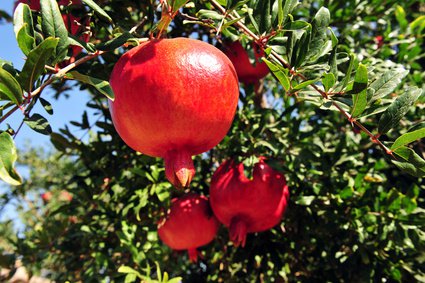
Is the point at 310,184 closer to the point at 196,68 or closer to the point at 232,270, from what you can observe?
the point at 232,270

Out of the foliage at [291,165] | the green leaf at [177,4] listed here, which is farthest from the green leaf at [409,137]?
the green leaf at [177,4]

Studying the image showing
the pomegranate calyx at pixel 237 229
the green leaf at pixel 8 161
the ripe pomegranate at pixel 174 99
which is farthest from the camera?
the pomegranate calyx at pixel 237 229

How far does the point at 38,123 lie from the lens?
695mm

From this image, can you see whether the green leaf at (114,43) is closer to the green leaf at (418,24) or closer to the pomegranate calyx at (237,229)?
the pomegranate calyx at (237,229)

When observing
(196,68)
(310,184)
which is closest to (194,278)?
(310,184)

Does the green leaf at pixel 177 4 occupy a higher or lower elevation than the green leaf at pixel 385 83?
higher

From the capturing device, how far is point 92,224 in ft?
5.13

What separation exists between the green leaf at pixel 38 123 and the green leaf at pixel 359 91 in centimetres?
53

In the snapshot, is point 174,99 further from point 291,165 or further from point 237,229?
point 291,165

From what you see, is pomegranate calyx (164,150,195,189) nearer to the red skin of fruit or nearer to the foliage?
the foliage

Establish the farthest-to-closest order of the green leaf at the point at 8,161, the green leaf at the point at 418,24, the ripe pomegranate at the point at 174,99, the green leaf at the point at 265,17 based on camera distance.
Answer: the green leaf at the point at 418,24 < the green leaf at the point at 265,17 < the ripe pomegranate at the point at 174,99 < the green leaf at the point at 8,161

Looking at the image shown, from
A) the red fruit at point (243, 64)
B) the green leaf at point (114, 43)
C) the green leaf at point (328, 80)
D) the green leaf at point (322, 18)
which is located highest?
the green leaf at point (114, 43)

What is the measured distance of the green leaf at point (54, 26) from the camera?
2.21ft

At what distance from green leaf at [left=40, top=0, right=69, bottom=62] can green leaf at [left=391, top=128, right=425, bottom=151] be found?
1.90 ft
